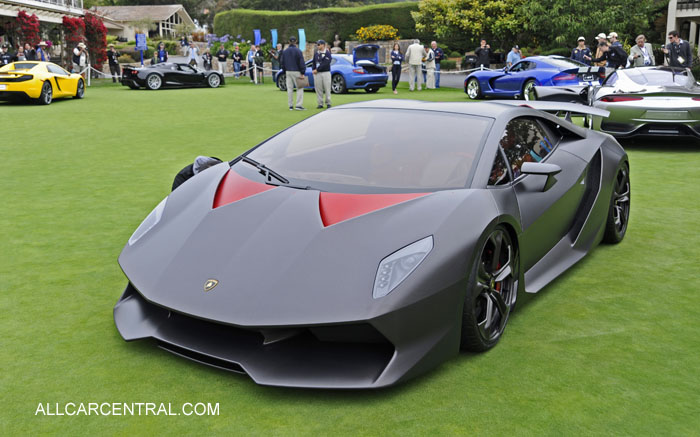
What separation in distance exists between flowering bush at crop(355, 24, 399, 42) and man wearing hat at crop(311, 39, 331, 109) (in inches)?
1326

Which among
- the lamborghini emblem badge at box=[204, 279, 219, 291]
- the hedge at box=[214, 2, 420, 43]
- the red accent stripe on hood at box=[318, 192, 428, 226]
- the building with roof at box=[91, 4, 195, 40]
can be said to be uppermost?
the building with roof at box=[91, 4, 195, 40]

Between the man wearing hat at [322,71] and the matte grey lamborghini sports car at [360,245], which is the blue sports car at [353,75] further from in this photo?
the matte grey lamborghini sports car at [360,245]

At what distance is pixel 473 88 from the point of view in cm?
2122

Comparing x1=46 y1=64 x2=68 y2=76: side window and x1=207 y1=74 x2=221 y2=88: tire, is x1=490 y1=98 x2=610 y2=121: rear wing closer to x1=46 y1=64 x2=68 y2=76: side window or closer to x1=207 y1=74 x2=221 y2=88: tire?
x1=46 y1=64 x2=68 y2=76: side window

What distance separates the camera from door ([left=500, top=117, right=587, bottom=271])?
4.18 meters

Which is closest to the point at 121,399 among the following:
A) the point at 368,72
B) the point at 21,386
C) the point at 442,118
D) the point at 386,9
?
the point at 21,386

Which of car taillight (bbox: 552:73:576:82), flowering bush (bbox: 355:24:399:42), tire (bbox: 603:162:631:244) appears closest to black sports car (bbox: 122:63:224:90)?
car taillight (bbox: 552:73:576:82)

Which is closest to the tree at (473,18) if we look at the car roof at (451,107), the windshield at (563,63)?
the windshield at (563,63)

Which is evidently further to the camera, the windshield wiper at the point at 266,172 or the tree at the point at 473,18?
the tree at the point at 473,18

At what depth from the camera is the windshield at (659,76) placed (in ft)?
37.1

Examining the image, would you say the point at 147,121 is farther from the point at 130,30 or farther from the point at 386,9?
the point at 130,30

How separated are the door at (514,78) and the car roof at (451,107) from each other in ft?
49.4

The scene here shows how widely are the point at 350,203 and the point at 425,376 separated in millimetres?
959

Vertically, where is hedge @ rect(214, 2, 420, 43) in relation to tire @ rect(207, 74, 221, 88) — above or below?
above
